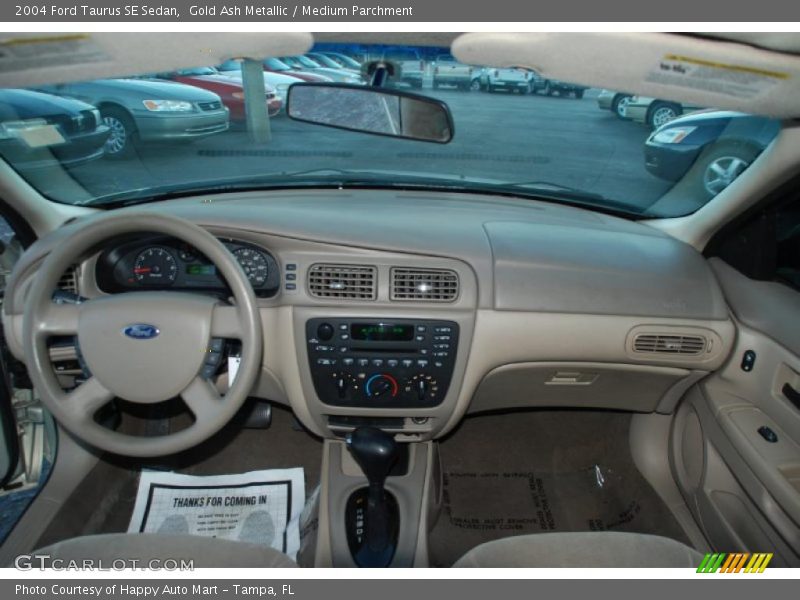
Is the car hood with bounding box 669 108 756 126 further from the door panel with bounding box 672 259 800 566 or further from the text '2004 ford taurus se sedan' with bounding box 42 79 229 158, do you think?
the text '2004 ford taurus se sedan' with bounding box 42 79 229 158

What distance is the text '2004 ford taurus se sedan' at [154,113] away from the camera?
85.2 inches

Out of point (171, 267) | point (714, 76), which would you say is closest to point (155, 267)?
point (171, 267)

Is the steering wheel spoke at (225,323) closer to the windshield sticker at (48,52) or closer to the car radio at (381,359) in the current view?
the car radio at (381,359)

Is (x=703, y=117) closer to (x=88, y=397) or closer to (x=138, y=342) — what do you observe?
(x=138, y=342)

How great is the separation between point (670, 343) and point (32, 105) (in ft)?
7.95

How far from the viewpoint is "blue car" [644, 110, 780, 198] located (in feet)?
6.44

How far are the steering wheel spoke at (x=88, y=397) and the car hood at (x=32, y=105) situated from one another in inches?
39.3

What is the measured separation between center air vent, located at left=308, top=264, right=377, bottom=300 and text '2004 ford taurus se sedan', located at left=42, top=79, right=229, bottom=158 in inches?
33.1

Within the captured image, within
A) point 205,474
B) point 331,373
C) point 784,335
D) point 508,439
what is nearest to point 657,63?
point 784,335

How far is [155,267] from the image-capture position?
6.90 ft

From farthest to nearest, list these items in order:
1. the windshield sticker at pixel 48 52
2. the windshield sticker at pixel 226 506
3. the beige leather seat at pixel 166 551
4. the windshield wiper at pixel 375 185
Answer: the windshield wiper at pixel 375 185, the windshield sticker at pixel 226 506, the beige leather seat at pixel 166 551, the windshield sticker at pixel 48 52

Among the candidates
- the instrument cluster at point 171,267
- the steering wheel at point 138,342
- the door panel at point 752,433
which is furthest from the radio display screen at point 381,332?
the door panel at point 752,433

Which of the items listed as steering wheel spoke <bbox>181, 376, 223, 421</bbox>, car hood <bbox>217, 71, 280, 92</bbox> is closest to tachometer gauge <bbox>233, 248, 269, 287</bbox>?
steering wheel spoke <bbox>181, 376, 223, 421</bbox>

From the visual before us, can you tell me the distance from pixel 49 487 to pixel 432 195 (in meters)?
2.00
